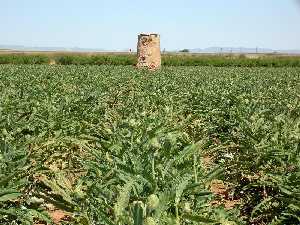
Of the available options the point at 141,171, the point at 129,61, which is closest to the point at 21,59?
the point at 129,61

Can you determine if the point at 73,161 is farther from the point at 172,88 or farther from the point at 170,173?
the point at 172,88

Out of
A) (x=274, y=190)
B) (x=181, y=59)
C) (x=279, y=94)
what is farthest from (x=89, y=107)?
(x=181, y=59)

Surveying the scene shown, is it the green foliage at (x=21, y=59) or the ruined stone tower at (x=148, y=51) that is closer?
the ruined stone tower at (x=148, y=51)

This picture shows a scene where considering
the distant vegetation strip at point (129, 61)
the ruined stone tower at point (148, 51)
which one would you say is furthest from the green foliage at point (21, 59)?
the ruined stone tower at point (148, 51)

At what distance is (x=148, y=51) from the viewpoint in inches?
1089

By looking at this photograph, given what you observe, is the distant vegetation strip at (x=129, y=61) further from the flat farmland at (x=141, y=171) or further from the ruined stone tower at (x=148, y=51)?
the flat farmland at (x=141, y=171)

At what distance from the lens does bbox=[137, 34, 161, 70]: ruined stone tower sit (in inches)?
1087

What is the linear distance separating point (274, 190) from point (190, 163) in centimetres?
122

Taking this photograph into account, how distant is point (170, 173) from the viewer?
377 cm

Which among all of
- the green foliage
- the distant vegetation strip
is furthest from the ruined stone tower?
the green foliage

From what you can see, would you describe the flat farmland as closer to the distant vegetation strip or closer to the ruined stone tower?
the ruined stone tower

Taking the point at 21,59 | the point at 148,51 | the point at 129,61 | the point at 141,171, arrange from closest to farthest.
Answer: the point at 141,171 → the point at 148,51 → the point at 21,59 → the point at 129,61

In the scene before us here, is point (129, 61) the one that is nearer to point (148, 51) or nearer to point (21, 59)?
point (21, 59)

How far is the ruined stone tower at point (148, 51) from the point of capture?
27609mm
